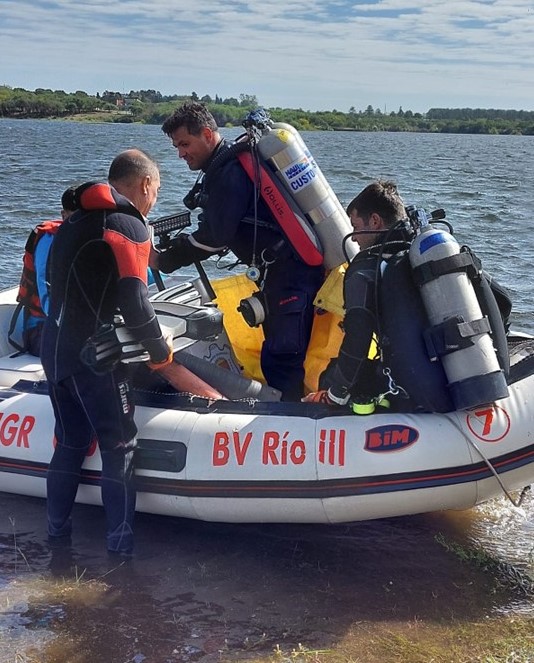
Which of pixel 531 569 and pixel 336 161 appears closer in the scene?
pixel 531 569

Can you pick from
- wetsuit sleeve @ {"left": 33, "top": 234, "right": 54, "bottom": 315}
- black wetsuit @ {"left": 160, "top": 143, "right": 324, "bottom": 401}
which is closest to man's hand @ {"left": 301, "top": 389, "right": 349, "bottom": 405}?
black wetsuit @ {"left": 160, "top": 143, "right": 324, "bottom": 401}

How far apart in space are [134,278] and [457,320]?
4.46ft

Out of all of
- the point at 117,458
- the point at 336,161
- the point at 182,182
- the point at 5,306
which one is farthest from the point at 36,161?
the point at 117,458

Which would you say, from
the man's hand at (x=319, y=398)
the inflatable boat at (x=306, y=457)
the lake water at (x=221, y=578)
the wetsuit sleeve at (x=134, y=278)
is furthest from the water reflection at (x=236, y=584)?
the wetsuit sleeve at (x=134, y=278)

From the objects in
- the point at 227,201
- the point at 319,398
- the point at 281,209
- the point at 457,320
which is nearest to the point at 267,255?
the point at 281,209

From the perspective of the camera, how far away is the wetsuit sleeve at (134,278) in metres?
3.57

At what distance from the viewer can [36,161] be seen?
90.7 feet

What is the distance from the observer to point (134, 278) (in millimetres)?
3604

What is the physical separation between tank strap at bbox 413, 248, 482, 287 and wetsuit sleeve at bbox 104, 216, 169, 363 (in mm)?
1141

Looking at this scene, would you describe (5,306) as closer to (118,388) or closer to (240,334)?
(240,334)

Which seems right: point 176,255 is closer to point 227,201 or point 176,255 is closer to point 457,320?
point 227,201

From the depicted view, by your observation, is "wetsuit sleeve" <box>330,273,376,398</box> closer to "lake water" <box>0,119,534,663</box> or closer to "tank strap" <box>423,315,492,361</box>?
"tank strap" <box>423,315,492,361</box>

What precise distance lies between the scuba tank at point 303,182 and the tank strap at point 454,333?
0.84m

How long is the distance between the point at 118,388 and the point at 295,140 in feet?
5.25
